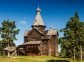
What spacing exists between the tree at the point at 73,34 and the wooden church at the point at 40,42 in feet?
55.1

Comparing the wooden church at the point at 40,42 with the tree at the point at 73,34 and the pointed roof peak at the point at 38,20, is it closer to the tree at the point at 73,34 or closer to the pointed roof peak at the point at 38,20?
the pointed roof peak at the point at 38,20

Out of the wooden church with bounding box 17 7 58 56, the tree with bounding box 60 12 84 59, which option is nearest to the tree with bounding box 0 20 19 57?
the wooden church with bounding box 17 7 58 56

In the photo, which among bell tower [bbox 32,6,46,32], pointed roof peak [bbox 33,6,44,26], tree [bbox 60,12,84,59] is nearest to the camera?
tree [bbox 60,12,84,59]

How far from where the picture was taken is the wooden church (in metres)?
93.2

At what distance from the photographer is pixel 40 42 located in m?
93.5

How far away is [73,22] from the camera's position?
75875mm

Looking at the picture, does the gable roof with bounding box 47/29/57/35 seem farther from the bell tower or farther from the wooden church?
the bell tower

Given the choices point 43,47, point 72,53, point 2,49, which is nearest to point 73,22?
point 72,53

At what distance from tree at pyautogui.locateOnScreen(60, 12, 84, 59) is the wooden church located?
16.8 m

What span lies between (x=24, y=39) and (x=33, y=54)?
906 centimetres

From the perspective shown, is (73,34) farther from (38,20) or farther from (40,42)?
(38,20)

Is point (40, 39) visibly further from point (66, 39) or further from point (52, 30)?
point (66, 39)

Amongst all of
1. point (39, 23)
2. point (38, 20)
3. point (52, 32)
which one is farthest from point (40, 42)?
point (38, 20)

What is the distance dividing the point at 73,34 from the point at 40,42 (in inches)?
829
